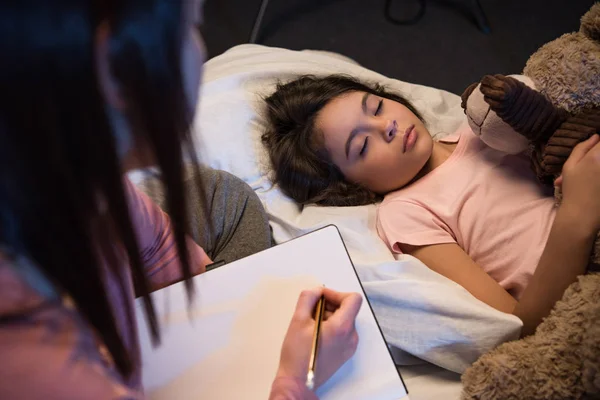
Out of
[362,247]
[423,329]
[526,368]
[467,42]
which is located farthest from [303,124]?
[467,42]

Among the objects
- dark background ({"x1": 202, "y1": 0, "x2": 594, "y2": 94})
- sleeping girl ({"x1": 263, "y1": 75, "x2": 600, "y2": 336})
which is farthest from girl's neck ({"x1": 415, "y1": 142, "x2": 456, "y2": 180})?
dark background ({"x1": 202, "y1": 0, "x2": 594, "y2": 94})

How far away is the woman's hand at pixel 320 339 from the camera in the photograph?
602 mm

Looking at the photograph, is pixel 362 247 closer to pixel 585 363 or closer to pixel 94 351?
pixel 585 363

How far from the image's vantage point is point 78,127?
0.33m

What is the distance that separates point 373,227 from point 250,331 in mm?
434

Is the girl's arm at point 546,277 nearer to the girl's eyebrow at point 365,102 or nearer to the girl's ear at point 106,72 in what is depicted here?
the girl's eyebrow at point 365,102

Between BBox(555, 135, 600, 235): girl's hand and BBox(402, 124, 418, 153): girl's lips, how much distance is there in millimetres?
308

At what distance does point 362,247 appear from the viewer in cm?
97

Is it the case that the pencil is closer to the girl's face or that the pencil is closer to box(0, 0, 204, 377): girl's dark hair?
box(0, 0, 204, 377): girl's dark hair

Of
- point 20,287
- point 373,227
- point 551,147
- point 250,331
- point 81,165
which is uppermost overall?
point 81,165

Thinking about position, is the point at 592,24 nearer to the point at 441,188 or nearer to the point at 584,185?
the point at 584,185

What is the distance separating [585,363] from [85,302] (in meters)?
0.62

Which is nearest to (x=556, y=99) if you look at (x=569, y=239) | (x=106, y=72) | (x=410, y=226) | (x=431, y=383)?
(x=569, y=239)

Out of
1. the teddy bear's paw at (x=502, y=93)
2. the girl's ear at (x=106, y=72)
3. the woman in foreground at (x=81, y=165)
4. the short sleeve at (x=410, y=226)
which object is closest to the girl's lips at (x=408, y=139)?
the short sleeve at (x=410, y=226)
